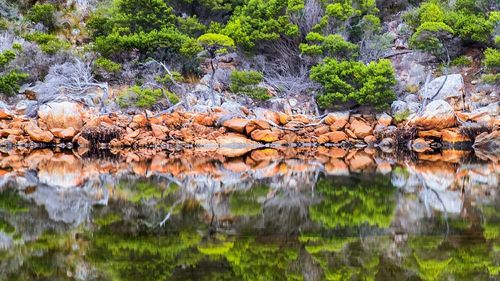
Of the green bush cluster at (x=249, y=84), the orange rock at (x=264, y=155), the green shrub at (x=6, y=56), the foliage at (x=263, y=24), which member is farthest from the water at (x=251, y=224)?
the foliage at (x=263, y=24)

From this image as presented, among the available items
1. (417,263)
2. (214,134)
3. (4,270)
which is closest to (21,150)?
(214,134)

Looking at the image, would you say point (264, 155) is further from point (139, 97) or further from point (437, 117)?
point (437, 117)

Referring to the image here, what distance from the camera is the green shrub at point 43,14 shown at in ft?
93.9

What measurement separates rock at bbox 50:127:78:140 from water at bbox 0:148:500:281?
30.0 ft

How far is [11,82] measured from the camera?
78.2 feet

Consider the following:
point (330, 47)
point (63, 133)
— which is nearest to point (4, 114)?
point (63, 133)

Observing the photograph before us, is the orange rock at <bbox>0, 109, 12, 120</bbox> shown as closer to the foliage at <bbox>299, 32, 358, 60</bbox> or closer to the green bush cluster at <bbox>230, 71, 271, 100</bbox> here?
the green bush cluster at <bbox>230, 71, 271, 100</bbox>

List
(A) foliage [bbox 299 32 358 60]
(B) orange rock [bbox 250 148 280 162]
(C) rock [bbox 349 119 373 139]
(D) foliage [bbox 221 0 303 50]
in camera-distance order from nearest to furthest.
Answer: (B) orange rock [bbox 250 148 280 162] < (C) rock [bbox 349 119 373 139] < (A) foliage [bbox 299 32 358 60] < (D) foliage [bbox 221 0 303 50]

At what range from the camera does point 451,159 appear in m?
16.0

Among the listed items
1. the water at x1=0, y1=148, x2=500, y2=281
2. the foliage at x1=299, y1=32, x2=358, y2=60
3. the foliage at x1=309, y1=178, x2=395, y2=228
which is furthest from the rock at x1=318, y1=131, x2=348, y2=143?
the foliage at x1=309, y1=178, x2=395, y2=228

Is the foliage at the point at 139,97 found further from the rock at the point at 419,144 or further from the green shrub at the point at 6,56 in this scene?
the rock at the point at 419,144

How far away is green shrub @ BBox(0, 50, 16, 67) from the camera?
78.2 feet

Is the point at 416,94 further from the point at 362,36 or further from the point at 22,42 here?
the point at 22,42

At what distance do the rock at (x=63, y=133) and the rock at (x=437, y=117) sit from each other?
45.0 ft
